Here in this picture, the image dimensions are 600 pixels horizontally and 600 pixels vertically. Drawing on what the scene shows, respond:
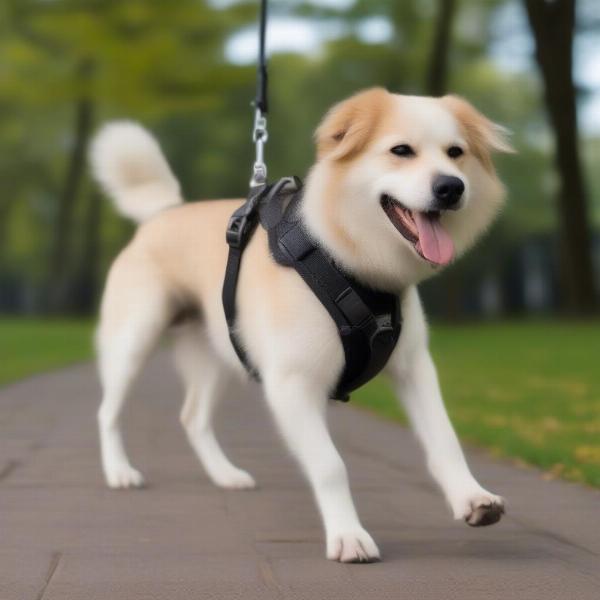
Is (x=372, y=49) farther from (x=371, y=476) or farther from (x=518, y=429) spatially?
(x=371, y=476)

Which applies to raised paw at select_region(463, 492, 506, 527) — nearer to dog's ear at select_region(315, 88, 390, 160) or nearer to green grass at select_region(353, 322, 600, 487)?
dog's ear at select_region(315, 88, 390, 160)

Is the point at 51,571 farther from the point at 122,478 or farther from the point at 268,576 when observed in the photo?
the point at 122,478

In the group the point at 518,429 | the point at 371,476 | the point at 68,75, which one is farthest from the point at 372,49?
the point at 371,476

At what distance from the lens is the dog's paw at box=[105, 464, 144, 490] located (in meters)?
5.94

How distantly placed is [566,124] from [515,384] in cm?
Answer: 1208

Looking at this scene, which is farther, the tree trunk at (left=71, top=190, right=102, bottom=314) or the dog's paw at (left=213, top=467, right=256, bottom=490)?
the tree trunk at (left=71, top=190, right=102, bottom=314)

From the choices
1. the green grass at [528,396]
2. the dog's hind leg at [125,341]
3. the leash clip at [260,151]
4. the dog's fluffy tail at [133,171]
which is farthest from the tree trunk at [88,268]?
the leash clip at [260,151]

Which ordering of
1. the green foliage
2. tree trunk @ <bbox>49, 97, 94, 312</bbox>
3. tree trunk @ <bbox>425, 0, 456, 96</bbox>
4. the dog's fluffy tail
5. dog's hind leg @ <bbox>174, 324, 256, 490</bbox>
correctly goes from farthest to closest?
tree trunk @ <bbox>49, 97, 94, 312</bbox>, the green foliage, tree trunk @ <bbox>425, 0, 456, 96</bbox>, the dog's fluffy tail, dog's hind leg @ <bbox>174, 324, 256, 490</bbox>

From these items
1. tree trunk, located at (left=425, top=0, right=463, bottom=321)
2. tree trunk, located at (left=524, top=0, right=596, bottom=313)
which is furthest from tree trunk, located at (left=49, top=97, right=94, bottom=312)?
tree trunk, located at (left=524, top=0, right=596, bottom=313)

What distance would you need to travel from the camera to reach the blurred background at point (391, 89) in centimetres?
1382

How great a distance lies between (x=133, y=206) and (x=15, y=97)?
2750 centimetres

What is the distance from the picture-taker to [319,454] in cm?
443

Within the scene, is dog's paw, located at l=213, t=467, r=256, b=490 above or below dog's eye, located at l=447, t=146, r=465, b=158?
below

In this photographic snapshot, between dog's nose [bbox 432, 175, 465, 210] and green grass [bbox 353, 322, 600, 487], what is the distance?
6.94ft
